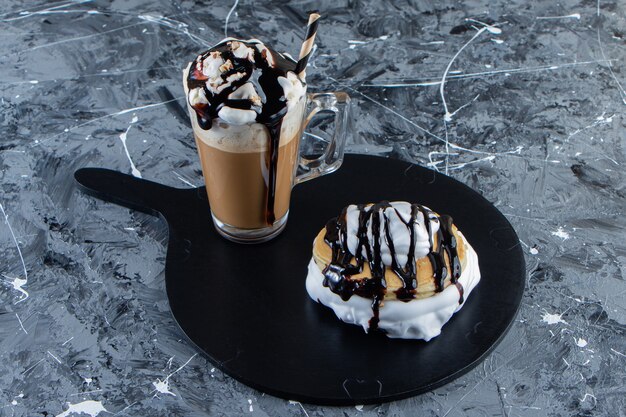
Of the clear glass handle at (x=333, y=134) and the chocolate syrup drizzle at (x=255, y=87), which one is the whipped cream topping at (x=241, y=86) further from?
the clear glass handle at (x=333, y=134)

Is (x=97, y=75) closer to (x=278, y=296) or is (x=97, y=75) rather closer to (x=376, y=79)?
(x=376, y=79)

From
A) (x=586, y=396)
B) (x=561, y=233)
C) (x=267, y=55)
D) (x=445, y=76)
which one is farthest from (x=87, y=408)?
(x=445, y=76)

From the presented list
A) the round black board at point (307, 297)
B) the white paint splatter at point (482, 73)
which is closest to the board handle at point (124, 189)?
the round black board at point (307, 297)

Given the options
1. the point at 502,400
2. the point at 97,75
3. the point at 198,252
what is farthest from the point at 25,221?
the point at 502,400

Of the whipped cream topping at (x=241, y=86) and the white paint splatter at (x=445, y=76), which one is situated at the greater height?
the whipped cream topping at (x=241, y=86)

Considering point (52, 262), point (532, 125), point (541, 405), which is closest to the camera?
point (541, 405)

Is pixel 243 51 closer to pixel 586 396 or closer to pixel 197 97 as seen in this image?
pixel 197 97

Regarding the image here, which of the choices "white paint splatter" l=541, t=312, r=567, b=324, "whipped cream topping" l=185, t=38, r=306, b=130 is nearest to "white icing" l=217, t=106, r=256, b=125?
"whipped cream topping" l=185, t=38, r=306, b=130
